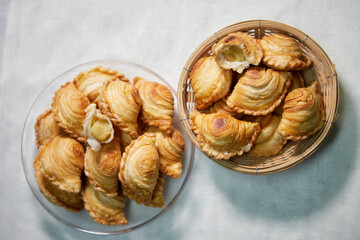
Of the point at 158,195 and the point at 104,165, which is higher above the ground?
the point at 104,165

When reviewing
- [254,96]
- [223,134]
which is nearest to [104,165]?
[223,134]

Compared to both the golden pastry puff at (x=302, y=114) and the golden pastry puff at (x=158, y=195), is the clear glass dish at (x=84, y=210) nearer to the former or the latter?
the golden pastry puff at (x=158, y=195)

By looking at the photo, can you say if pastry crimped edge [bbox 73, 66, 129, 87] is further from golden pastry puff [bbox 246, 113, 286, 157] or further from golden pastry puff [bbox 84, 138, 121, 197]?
golden pastry puff [bbox 246, 113, 286, 157]

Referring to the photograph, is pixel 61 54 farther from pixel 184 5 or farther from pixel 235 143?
pixel 235 143

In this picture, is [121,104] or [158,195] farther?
[158,195]

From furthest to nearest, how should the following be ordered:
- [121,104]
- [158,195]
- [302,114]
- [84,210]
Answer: [84,210]
[158,195]
[121,104]
[302,114]

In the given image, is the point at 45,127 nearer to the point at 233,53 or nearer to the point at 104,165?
the point at 104,165

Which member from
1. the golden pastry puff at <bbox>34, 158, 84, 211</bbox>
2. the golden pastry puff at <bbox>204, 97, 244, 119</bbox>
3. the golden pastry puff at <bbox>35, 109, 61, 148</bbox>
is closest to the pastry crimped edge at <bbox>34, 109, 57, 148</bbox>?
the golden pastry puff at <bbox>35, 109, 61, 148</bbox>
